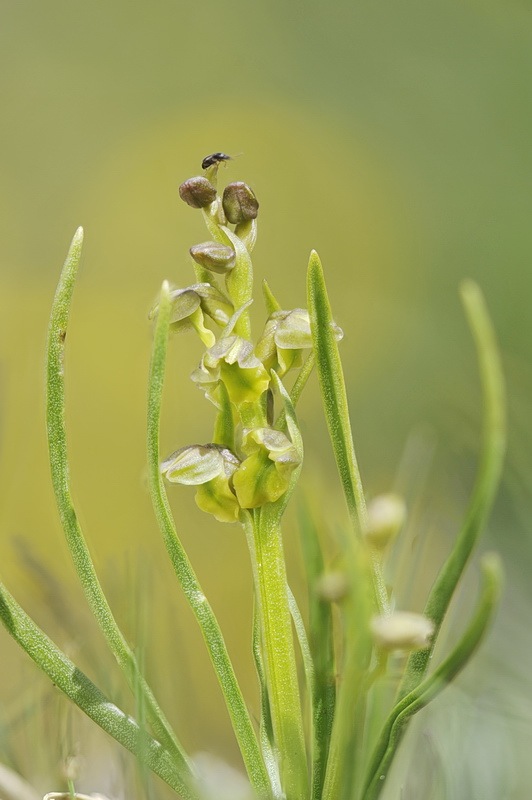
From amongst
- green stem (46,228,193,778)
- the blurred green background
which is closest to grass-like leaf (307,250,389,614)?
green stem (46,228,193,778)

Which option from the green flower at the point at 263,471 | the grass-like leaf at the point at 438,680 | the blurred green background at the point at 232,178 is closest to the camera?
the grass-like leaf at the point at 438,680

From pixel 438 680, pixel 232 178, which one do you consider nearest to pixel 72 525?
pixel 438 680

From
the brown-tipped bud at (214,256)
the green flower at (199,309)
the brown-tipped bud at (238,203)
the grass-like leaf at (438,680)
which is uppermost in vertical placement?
the brown-tipped bud at (238,203)

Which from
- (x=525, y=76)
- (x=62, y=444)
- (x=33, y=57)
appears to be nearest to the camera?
(x=62, y=444)

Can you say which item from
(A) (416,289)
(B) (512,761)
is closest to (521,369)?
(B) (512,761)

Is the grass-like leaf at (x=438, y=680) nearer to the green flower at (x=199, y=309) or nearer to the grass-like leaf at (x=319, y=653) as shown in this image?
the grass-like leaf at (x=319, y=653)

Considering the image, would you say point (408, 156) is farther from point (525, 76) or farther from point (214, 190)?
point (214, 190)

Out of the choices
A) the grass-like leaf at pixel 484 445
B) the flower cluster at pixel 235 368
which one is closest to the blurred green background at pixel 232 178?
the flower cluster at pixel 235 368

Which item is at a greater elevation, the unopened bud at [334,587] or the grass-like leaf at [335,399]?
the grass-like leaf at [335,399]

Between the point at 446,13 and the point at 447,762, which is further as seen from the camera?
the point at 446,13
